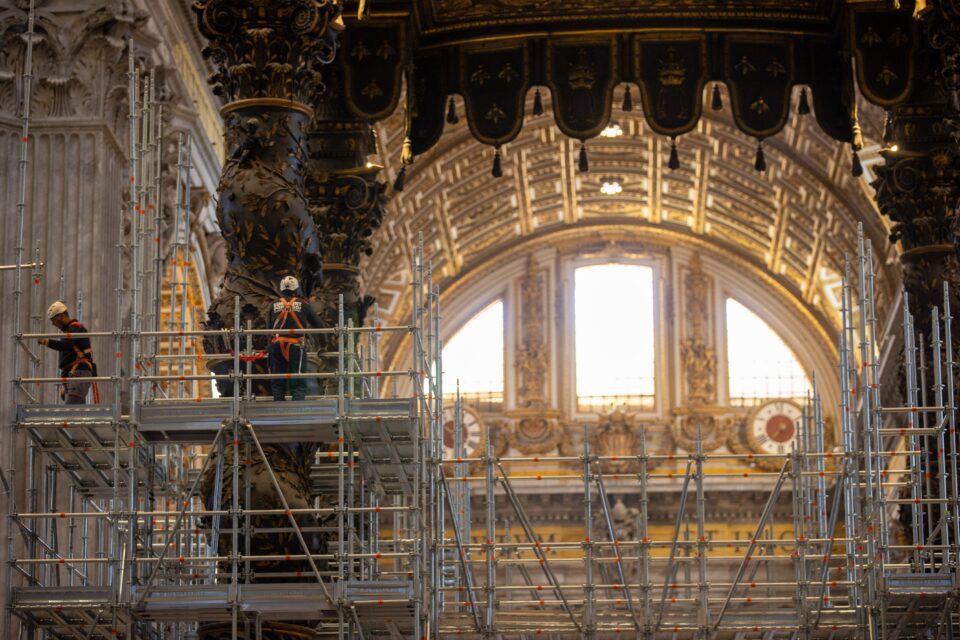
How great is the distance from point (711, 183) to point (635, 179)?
6.06ft

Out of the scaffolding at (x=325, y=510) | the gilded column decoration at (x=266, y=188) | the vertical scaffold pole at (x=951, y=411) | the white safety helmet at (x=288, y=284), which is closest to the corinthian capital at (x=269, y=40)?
the gilded column decoration at (x=266, y=188)

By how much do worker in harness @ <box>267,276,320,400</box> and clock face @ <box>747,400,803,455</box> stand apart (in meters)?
29.4

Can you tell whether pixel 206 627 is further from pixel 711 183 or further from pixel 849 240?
pixel 711 183

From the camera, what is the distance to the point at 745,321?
43.8 m

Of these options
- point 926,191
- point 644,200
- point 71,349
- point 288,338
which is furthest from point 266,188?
point 644,200

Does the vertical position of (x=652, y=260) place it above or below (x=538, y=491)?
above

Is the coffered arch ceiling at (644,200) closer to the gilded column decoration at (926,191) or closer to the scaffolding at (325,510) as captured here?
the gilded column decoration at (926,191)

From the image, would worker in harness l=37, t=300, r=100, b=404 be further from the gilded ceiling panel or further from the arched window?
the arched window

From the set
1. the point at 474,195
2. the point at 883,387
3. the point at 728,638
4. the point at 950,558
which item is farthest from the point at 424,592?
the point at 474,195

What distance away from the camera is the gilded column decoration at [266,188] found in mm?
13609

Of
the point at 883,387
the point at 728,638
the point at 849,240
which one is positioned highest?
the point at 849,240

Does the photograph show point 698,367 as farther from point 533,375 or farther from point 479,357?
point 479,357

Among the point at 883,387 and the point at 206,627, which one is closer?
the point at 206,627

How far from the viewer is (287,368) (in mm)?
13750
